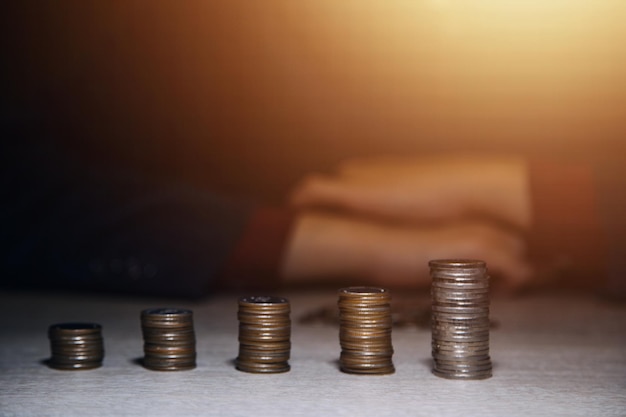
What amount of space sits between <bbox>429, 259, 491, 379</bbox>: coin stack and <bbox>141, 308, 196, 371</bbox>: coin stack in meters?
0.84

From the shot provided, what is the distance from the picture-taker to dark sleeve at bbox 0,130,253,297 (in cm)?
495

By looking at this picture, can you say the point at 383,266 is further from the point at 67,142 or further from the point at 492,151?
the point at 67,142

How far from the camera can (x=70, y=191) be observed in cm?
548

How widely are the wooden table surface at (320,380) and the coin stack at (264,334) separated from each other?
5cm

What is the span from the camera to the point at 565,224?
17.7ft

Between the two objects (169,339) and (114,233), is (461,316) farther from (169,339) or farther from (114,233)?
(114,233)

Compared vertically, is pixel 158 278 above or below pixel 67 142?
below

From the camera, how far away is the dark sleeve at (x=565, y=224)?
5.34 meters

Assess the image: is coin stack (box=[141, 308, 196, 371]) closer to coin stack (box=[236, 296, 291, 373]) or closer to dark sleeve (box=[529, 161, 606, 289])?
coin stack (box=[236, 296, 291, 373])

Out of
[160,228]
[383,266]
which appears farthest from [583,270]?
[160,228]

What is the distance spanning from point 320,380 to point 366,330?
0.72ft

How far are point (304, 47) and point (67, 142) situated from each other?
193 centimetres

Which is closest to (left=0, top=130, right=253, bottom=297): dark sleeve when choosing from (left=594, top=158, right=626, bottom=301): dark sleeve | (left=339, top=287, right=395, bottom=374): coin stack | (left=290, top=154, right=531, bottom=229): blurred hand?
(left=290, top=154, right=531, bottom=229): blurred hand

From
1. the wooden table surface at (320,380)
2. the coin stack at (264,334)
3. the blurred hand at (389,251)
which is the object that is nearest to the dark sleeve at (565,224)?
the blurred hand at (389,251)
